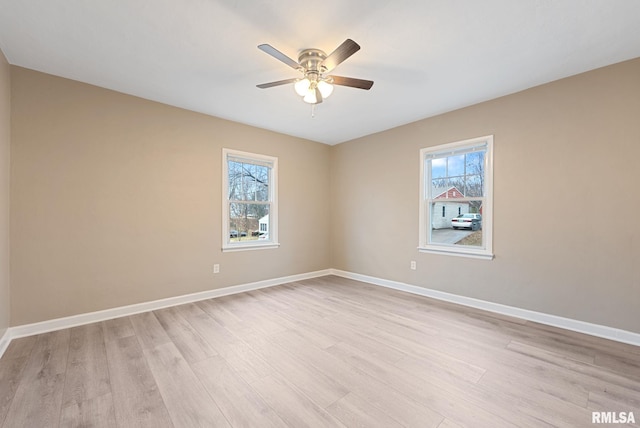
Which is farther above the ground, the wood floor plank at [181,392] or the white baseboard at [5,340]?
the white baseboard at [5,340]

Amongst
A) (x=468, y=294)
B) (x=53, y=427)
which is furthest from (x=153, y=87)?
(x=468, y=294)

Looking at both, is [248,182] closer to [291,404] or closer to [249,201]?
[249,201]

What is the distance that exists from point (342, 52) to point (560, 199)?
277 centimetres

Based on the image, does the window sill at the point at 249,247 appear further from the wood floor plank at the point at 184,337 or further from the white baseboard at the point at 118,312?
the wood floor plank at the point at 184,337

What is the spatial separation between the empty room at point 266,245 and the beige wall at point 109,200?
0.07ft

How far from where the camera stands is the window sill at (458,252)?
3.31 m

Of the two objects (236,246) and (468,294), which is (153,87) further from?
(468,294)

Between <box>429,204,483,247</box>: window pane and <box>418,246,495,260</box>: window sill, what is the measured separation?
0.37ft

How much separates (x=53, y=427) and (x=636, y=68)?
521 centimetres

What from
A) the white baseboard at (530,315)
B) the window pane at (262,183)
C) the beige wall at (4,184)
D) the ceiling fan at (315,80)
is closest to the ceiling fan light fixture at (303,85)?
the ceiling fan at (315,80)

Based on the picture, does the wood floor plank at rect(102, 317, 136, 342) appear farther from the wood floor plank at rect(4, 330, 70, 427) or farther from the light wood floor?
the wood floor plank at rect(4, 330, 70, 427)

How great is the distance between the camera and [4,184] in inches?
94.6

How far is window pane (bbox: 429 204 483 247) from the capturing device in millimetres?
3488

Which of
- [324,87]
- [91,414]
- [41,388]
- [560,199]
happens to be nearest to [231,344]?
[91,414]
